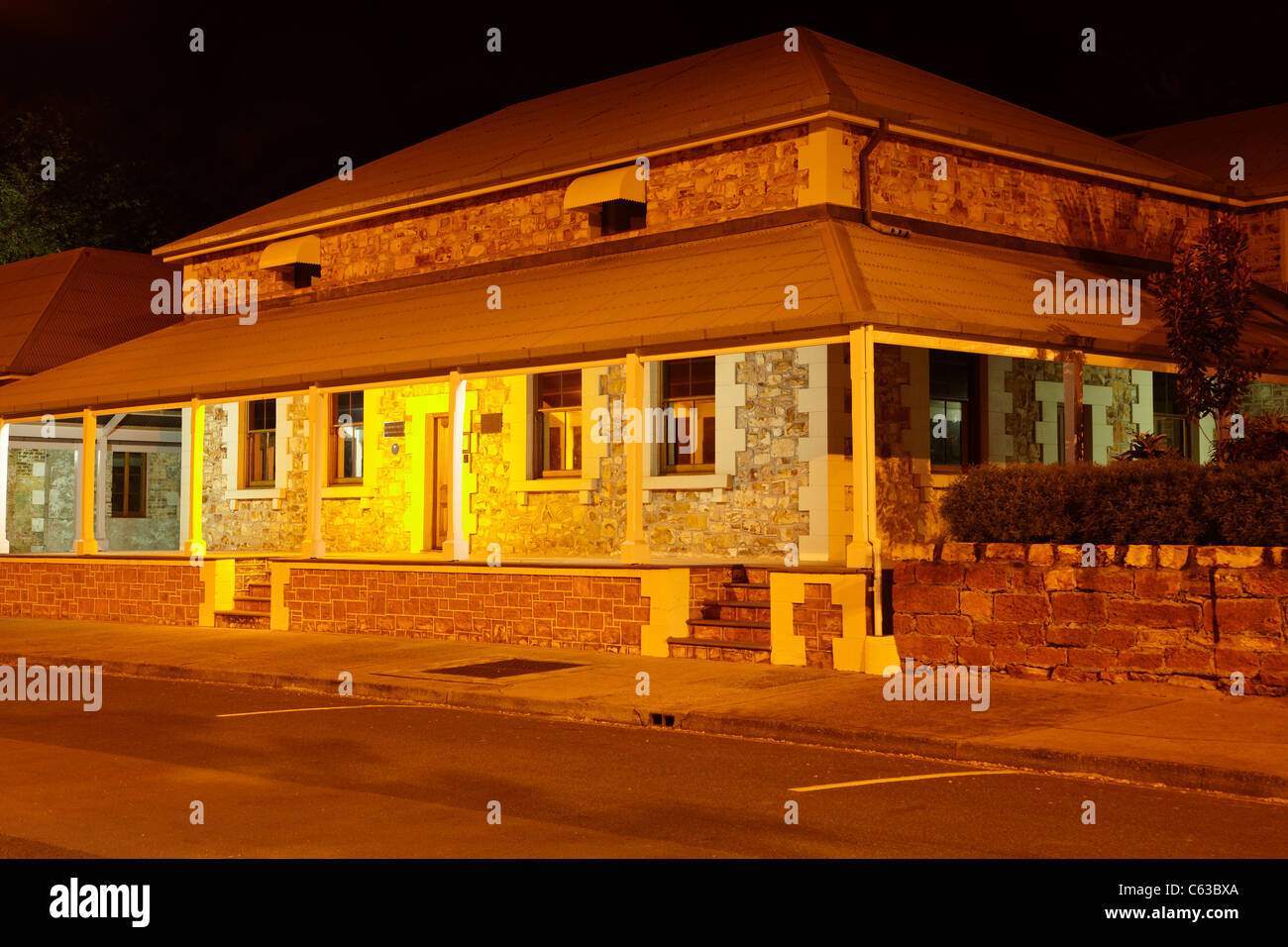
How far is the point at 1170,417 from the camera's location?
19984 mm

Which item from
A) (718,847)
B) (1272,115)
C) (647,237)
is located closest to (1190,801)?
(718,847)

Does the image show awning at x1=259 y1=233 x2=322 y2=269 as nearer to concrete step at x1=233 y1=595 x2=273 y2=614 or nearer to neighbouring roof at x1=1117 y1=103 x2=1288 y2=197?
concrete step at x1=233 y1=595 x2=273 y2=614

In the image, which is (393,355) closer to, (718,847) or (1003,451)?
(1003,451)

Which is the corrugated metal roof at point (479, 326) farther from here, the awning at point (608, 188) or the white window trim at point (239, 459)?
the white window trim at point (239, 459)

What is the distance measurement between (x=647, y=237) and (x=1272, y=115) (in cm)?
1100

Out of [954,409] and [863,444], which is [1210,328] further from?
[863,444]

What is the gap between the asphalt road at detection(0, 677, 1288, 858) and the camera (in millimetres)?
7020

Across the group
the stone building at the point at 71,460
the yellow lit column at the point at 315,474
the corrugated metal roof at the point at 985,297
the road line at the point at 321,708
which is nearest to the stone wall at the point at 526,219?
the corrugated metal roof at the point at 985,297

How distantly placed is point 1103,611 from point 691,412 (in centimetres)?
744

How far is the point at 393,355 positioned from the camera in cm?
1795

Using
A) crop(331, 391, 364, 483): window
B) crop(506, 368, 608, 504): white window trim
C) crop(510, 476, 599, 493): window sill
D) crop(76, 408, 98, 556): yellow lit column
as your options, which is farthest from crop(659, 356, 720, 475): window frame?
crop(76, 408, 98, 556): yellow lit column

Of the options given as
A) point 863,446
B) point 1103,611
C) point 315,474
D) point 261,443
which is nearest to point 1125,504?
point 1103,611

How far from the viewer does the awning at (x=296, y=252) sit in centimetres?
2248

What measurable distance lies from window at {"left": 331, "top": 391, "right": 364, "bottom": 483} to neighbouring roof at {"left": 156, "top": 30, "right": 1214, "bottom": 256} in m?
2.72
